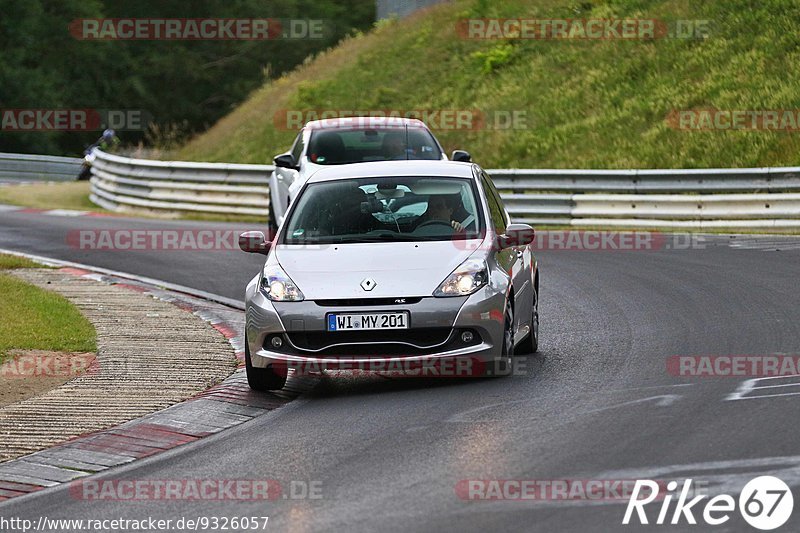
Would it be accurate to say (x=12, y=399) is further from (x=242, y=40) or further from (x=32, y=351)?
(x=242, y=40)

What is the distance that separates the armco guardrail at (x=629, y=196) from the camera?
72.4 feet

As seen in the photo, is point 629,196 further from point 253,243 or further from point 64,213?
point 253,243

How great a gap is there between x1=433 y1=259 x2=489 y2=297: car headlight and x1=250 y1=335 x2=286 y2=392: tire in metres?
1.31

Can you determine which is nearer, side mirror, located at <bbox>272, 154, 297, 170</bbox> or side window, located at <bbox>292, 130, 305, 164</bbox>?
side mirror, located at <bbox>272, 154, 297, 170</bbox>

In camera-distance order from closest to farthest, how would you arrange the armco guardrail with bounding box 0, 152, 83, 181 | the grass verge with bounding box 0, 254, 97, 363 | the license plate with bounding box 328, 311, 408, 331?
the license plate with bounding box 328, 311, 408, 331 → the grass verge with bounding box 0, 254, 97, 363 → the armco guardrail with bounding box 0, 152, 83, 181

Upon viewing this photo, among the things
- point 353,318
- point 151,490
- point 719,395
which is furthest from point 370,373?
point 151,490

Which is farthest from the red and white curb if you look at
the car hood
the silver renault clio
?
the car hood

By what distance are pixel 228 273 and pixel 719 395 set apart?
9721 millimetres

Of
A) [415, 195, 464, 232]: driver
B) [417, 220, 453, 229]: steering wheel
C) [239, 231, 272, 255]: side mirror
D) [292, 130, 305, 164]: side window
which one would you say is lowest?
[239, 231, 272, 255]: side mirror

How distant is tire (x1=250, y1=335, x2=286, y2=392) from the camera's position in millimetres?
10398

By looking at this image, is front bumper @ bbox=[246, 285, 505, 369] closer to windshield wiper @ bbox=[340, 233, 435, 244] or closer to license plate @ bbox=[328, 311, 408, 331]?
license plate @ bbox=[328, 311, 408, 331]

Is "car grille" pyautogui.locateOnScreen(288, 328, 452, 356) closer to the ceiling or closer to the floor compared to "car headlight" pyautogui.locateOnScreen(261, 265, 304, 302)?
closer to the floor

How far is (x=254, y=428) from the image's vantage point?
30.4 ft

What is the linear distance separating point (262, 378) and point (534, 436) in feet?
8.75
